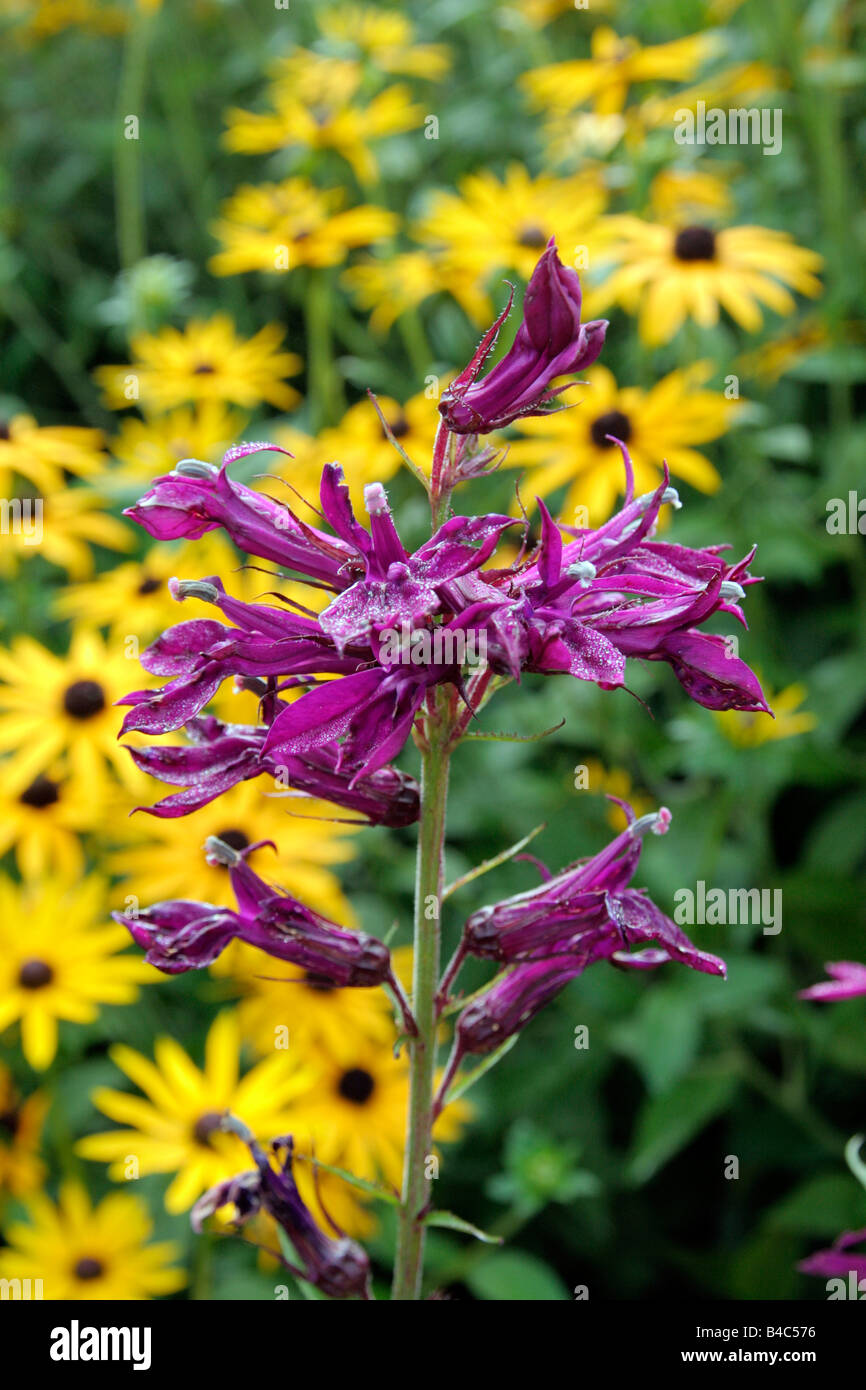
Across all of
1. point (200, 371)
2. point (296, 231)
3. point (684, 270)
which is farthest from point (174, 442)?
point (684, 270)

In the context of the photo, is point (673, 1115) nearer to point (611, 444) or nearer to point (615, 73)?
point (611, 444)

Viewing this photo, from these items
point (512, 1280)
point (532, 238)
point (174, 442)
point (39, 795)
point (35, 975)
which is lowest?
point (512, 1280)

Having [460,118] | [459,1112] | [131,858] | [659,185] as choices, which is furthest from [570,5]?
[459,1112]

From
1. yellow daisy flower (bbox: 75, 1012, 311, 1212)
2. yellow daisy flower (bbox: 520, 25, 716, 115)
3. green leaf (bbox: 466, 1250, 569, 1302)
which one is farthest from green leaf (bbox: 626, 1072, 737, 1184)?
yellow daisy flower (bbox: 520, 25, 716, 115)

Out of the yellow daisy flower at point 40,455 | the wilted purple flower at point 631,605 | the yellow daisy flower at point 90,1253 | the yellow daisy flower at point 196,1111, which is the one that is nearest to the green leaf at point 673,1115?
the yellow daisy flower at point 196,1111

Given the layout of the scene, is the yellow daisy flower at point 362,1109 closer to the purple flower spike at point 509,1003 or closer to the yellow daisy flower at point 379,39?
the purple flower spike at point 509,1003

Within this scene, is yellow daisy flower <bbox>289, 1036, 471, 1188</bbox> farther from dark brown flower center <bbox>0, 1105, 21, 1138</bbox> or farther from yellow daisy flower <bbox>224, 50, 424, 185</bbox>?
yellow daisy flower <bbox>224, 50, 424, 185</bbox>
